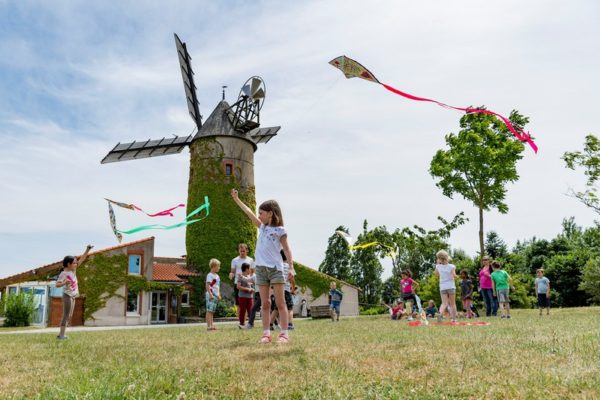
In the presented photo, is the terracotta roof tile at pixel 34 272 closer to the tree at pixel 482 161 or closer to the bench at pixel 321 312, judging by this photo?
the bench at pixel 321 312

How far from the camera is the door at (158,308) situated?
102 ft

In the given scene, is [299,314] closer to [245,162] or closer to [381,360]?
[245,162]

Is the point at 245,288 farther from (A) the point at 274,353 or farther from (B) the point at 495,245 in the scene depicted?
(B) the point at 495,245

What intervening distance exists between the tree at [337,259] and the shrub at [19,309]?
35.0 m

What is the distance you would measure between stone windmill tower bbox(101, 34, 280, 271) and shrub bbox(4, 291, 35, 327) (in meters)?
11.0

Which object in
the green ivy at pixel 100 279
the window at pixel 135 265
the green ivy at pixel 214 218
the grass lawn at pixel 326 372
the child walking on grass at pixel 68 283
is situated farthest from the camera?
the green ivy at pixel 214 218

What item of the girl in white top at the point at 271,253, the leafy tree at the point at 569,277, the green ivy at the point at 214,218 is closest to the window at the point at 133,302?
the green ivy at the point at 214,218

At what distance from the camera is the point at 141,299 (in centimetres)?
2998

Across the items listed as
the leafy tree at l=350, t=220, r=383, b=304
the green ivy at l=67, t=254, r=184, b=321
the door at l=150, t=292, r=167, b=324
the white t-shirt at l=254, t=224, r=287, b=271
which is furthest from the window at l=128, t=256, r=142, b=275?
the leafy tree at l=350, t=220, r=383, b=304

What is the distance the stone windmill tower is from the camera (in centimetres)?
3341

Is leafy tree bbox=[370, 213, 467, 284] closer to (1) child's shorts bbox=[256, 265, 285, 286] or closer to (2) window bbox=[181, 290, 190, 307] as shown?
(2) window bbox=[181, 290, 190, 307]

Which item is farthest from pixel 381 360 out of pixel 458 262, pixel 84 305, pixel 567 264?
pixel 567 264

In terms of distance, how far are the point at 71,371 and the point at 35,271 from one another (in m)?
26.6

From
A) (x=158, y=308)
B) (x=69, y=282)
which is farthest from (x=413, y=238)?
(x=69, y=282)
